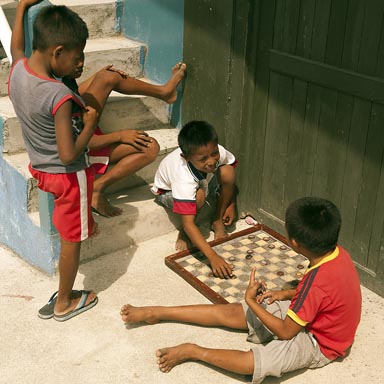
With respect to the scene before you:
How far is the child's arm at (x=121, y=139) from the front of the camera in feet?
12.7

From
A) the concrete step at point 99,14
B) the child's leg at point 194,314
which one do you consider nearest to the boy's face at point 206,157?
the child's leg at point 194,314

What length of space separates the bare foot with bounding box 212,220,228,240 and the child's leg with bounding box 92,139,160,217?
2.17 ft

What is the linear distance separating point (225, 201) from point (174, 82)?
942mm

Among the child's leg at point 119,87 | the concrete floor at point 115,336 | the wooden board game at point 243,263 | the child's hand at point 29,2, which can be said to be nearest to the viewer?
the concrete floor at point 115,336

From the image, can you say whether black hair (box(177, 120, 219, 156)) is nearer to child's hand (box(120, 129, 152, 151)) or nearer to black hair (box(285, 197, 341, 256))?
child's hand (box(120, 129, 152, 151))

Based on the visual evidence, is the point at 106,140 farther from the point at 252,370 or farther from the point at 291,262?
the point at 252,370

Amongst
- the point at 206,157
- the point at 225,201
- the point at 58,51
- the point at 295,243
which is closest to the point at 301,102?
the point at 206,157

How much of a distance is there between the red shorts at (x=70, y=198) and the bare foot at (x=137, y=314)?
45 cm

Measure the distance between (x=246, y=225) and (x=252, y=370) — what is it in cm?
168

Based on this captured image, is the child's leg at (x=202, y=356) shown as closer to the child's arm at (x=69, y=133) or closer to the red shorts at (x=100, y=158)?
the child's arm at (x=69, y=133)

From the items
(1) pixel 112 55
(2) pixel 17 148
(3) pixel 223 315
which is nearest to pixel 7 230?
(2) pixel 17 148

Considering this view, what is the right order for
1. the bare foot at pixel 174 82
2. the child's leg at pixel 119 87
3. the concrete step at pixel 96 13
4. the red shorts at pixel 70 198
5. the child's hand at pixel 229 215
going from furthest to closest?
the concrete step at pixel 96 13
the bare foot at pixel 174 82
the child's hand at pixel 229 215
the child's leg at pixel 119 87
the red shorts at pixel 70 198

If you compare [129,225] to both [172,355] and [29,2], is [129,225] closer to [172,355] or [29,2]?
[172,355]

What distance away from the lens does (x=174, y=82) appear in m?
4.45
